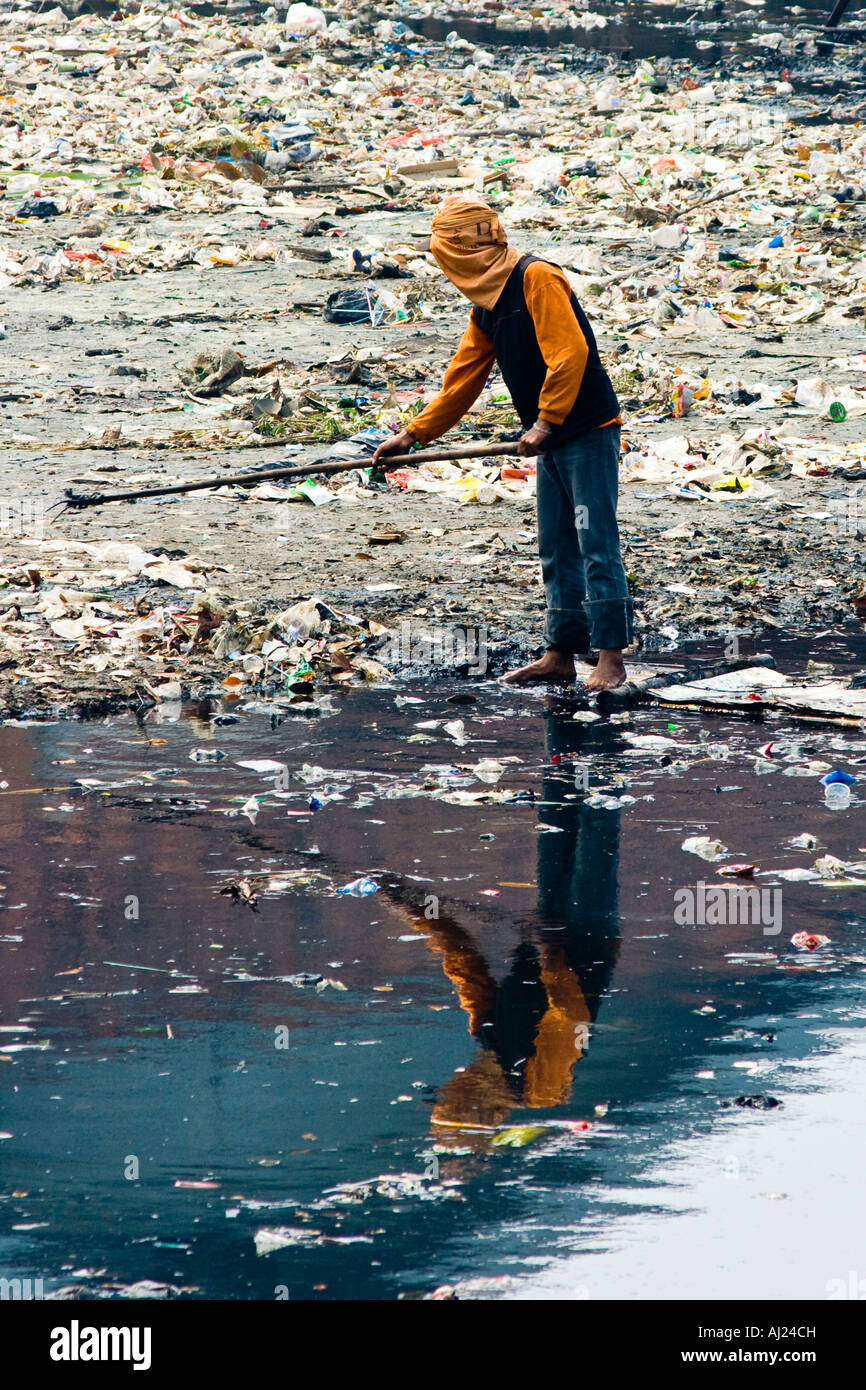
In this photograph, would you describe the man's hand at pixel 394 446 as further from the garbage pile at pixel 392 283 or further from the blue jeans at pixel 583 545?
the garbage pile at pixel 392 283

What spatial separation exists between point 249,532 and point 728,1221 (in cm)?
492

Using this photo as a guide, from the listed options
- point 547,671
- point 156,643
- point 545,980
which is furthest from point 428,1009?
point 156,643

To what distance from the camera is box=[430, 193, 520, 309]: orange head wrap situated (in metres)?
4.97

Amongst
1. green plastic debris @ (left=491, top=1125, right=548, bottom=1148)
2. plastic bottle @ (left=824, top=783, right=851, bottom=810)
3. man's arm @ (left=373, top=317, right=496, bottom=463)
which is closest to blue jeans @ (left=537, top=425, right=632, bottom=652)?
man's arm @ (left=373, top=317, right=496, bottom=463)

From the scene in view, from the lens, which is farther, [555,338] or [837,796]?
[555,338]

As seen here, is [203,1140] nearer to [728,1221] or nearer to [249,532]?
[728,1221]

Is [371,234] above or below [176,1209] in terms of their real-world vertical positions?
above

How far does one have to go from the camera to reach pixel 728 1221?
2598 millimetres

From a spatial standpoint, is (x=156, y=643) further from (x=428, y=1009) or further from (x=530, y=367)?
(x=428, y=1009)

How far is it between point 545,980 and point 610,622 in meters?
2.06

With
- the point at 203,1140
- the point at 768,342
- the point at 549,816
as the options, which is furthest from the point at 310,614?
the point at 768,342

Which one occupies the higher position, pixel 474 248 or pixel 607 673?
pixel 474 248

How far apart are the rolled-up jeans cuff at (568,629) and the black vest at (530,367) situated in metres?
0.61

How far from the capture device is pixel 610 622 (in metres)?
5.30
